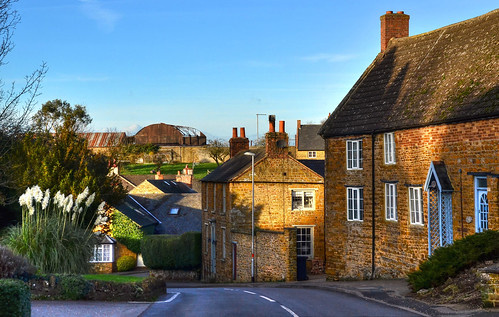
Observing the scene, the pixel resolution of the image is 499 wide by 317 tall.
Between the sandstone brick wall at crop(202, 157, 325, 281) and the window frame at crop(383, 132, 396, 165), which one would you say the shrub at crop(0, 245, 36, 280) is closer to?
the window frame at crop(383, 132, 396, 165)

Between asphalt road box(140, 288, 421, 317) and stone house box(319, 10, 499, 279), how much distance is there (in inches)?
224

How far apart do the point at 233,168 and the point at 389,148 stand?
16017 millimetres

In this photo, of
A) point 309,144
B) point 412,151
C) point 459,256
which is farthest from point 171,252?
point 309,144

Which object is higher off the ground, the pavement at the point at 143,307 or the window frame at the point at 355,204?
the window frame at the point at 355,204

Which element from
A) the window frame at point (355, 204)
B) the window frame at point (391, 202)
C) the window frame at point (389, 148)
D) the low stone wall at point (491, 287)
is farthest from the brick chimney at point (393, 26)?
the low stone wall at point (491, 287)

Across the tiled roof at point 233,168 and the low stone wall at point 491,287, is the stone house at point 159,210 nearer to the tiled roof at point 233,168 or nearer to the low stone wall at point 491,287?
the tiled roof at point 233,168

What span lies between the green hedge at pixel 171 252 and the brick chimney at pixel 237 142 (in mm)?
7016

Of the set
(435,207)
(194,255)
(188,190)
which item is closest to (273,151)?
(194,255)

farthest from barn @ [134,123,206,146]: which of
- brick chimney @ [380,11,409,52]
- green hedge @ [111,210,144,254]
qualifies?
brick chimney @ [380,11,409,52]

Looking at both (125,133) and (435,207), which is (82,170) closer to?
(435,207)

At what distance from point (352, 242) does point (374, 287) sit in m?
6.31

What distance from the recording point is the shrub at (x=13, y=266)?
15.2 m

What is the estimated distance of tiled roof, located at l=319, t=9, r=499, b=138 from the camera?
22.2m

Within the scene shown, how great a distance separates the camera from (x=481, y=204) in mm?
21156
